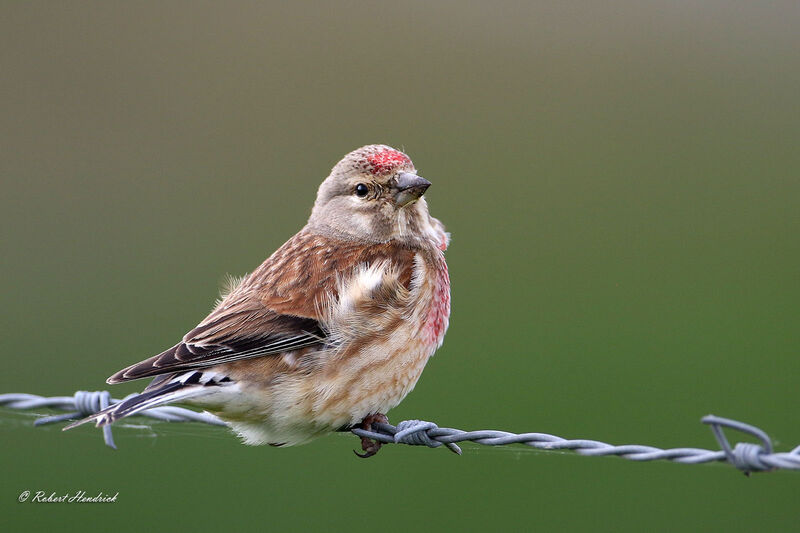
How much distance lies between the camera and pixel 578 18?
1337 centimetres

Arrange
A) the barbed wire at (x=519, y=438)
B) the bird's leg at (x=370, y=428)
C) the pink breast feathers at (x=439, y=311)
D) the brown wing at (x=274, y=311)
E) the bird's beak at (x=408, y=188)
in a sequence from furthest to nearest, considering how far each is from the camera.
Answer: the bird's beak at (x=408, y=188), the pink breast feathers at (x=439, y=311), the bird's leg at (x=370, y=428), the brown wing at (x=274, y=311), the barbed wire at (x=519, y=438)

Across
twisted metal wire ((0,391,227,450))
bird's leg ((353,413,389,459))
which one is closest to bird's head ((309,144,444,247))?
bird's leg ((353,413,389,459))

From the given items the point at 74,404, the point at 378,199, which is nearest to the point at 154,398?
the point at 74,404

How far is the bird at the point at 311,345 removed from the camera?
14.0ft

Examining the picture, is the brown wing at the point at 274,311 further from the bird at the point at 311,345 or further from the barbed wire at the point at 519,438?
the barbed wire at the point at 519,438

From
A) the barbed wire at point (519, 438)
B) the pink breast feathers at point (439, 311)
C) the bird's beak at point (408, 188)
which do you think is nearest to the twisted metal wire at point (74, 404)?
the barbed wire at point (519, 438)

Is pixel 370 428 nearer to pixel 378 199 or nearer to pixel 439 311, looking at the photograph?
pixel 439 311

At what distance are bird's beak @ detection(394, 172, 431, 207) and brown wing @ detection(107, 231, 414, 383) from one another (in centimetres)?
25

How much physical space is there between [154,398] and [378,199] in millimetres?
1567

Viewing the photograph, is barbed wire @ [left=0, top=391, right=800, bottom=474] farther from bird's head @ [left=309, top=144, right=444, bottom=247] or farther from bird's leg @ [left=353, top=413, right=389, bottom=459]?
bird's head @ [left=309, top=144, right=444, bottom=247]

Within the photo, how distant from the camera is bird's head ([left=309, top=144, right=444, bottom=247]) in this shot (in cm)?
504

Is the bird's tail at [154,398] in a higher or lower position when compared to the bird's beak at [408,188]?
lower

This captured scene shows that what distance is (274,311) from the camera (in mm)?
4449

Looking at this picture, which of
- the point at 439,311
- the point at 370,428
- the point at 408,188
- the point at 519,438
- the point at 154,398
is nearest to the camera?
the point at 519,438
